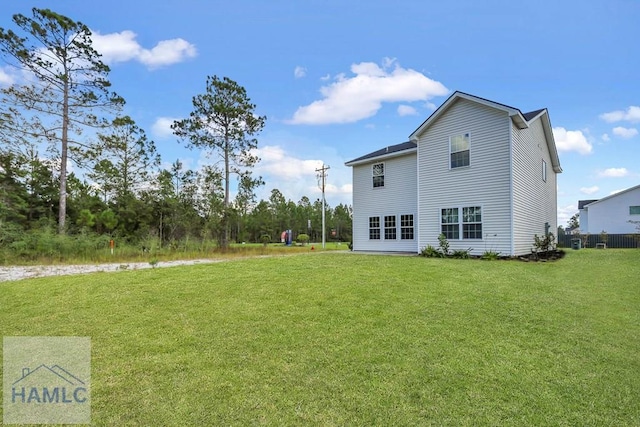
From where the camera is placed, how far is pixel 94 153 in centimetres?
1570

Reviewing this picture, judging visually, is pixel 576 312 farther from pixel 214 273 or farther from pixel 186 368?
pixel 214 273

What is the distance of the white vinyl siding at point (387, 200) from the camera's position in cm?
1459

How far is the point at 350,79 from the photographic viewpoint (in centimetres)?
1469

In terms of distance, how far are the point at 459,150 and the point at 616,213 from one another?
21.9 m

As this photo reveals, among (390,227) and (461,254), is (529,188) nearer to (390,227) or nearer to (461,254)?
(461,254)

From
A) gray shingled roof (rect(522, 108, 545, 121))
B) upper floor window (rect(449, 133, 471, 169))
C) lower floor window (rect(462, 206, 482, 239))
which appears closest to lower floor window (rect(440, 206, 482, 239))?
lower floor window (rect(462, 206, 482, 239))

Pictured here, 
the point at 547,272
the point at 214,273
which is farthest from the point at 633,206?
the point at 214,273

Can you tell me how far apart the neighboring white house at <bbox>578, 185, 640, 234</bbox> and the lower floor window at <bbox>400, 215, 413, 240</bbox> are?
20.5 m

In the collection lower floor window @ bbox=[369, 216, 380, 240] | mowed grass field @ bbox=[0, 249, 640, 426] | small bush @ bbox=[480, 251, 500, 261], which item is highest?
lower floor window @ bbox=[369, 216, 380, 240]

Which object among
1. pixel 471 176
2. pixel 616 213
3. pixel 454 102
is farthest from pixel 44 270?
pixel 616 213

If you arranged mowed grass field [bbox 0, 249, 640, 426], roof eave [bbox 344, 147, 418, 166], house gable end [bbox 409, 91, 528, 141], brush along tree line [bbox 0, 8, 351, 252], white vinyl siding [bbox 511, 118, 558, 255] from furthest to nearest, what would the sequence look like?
roof eave [bbox 344, 147, 418, 166] → brush along tree line [bbox 0, 8, 351, 252] → white vinyl siding [bbox 511, 118, 558, 255] → house gable end [bbox 409, 91, 528, 141] → mowed grass field [bbox 0, 249, 640, 426]

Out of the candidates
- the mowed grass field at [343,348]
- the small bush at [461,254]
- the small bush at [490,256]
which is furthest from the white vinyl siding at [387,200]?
the mowed grass field at [343,348]

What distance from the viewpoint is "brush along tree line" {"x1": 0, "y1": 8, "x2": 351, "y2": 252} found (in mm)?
13719

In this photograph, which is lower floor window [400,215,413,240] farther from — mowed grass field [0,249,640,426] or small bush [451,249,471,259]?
mowed grass field [0,249,640,426]
